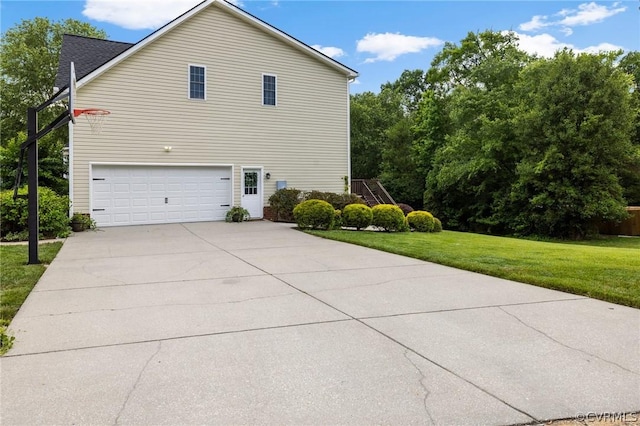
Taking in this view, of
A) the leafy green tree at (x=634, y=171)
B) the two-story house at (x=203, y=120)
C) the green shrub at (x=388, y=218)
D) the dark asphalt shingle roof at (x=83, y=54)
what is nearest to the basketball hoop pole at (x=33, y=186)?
the two-story house at (x=203, y=120)

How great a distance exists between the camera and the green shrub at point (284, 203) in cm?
1708

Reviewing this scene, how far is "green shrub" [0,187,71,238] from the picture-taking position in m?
11.8

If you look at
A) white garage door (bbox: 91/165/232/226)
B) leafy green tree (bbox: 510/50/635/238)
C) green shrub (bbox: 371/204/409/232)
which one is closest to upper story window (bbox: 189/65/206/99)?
white garage door (bbox: 91/165/232/226)

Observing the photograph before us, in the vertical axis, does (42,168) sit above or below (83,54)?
below

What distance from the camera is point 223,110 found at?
17156mm

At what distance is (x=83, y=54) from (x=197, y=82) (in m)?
4.90

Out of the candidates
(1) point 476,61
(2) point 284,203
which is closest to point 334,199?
(2) point 284,203

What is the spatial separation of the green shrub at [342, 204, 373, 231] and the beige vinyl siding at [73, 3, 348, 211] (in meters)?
4.68

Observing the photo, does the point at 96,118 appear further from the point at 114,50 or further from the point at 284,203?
the point at 284,203

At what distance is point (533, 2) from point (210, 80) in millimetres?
12444

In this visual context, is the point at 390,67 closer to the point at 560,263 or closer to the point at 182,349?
the point at 560,263

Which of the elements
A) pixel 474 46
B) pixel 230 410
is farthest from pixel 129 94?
pixel 474 46

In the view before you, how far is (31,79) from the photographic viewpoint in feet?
94.6

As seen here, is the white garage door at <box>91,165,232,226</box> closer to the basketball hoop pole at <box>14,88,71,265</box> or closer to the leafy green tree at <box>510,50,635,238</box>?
the basketball hoop pole at <box>14,88,71,265</box>
